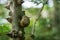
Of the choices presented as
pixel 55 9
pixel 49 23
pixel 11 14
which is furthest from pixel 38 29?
pixel 11 14

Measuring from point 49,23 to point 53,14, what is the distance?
10.4 inches

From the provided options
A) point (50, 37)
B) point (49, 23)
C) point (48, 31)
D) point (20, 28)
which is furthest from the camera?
point (49, 23)

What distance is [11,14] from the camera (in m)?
1.40

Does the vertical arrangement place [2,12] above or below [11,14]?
below

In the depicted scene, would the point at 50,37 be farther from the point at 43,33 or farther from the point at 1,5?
the point at 1,5

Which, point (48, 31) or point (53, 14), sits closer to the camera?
point (48, 31)

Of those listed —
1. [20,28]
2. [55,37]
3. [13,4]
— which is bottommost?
[55,37]

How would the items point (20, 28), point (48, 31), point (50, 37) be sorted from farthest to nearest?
point (48, 31)
point (50, 37)
point (20, 28)

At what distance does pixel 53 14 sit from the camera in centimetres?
420

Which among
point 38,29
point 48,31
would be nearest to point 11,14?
point 38,29

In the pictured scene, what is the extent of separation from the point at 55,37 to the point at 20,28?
7.14ft

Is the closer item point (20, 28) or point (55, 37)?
point (20, 28)

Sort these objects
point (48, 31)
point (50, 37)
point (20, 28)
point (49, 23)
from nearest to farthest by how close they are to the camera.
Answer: point (20, 28) < point (50, 37) < point (48, 31) < point (49, 23)

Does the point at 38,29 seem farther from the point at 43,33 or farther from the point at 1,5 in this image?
the point at 1,5
